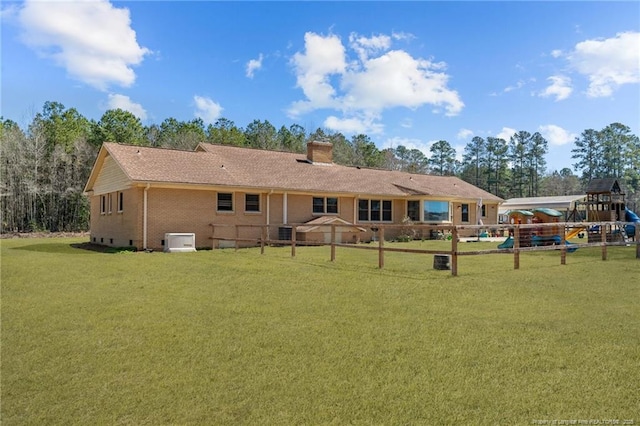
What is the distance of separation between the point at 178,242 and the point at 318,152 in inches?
470

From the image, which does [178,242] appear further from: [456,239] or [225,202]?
[456,239]

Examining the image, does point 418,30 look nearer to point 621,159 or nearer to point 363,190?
point 363,190

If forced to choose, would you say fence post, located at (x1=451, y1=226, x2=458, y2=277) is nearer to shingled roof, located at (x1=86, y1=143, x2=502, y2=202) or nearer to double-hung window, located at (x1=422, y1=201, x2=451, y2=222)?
shingled roof, located at (x1=86, y1=143, x2=502, y2=202)

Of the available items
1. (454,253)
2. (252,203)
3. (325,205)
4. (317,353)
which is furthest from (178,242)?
(317,353)

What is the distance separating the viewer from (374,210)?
24.8 meters

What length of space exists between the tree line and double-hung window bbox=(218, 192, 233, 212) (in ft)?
36.6

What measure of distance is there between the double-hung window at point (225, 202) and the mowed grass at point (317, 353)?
1097cm

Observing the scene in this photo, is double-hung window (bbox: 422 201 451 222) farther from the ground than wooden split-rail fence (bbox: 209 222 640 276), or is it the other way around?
double-hung window (bbox: 422 201 451 222)

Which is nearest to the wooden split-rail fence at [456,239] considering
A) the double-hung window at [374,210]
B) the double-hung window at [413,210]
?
the double-hung window at [413,210]

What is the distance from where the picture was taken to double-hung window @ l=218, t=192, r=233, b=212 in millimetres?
19391

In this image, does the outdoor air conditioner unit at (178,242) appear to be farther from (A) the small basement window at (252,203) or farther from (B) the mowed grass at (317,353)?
(B) the mowed grass at (317,353)

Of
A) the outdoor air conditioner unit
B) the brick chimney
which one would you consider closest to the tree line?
the brick chimney

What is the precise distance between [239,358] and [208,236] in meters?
15.2

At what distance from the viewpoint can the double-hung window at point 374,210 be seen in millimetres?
24406
